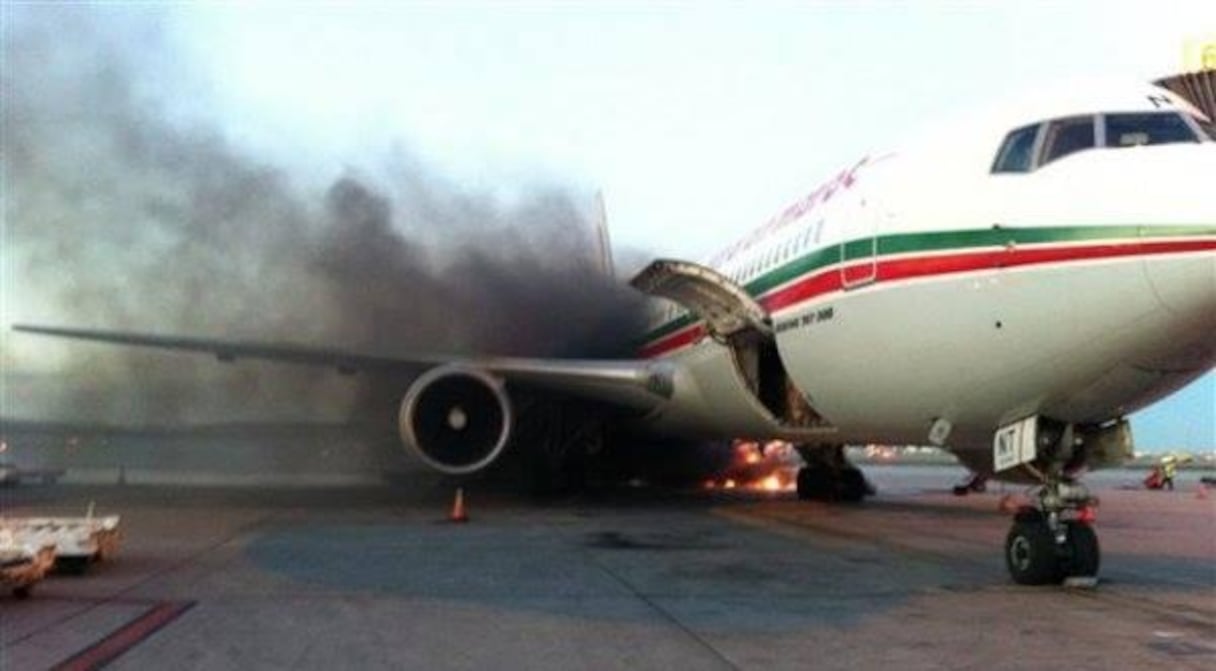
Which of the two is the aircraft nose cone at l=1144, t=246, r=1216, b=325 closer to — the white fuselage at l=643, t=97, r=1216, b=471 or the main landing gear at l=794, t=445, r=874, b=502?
the white fuselage at l=643, t=97, r=1216, b=471

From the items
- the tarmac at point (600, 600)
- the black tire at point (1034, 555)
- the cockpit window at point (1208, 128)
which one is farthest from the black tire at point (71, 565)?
the cockpit window at point (1208, 128)

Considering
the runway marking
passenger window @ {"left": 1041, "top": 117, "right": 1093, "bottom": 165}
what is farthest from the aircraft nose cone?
the runway marking

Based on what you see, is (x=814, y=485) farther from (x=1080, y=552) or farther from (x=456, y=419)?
(x=1080, y=552)

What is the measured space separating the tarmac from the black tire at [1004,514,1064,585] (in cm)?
14

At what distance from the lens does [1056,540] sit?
31.7 feet

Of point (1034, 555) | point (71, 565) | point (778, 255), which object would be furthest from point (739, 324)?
point (71, 565)

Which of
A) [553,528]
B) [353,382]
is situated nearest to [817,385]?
[553,528]

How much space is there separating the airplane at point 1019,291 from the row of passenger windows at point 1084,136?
0.01 m

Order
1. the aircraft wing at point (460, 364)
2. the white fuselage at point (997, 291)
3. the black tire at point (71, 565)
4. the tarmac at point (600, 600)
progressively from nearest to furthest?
the tarmac at point (600, 600)
the white fuselage at point (997, 291)
the black tire at point (71, 565)
the aircraft wing at point (460, 364)

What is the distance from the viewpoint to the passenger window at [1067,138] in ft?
29.8

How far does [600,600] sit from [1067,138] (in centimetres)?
482

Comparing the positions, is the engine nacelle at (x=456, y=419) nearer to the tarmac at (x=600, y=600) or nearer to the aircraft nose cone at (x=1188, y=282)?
the tarmac at (x=600, y=600)

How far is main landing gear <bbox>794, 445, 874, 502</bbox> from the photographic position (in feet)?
68.6

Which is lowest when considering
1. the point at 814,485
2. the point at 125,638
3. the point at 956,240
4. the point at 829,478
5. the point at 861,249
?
the point at 125,638
